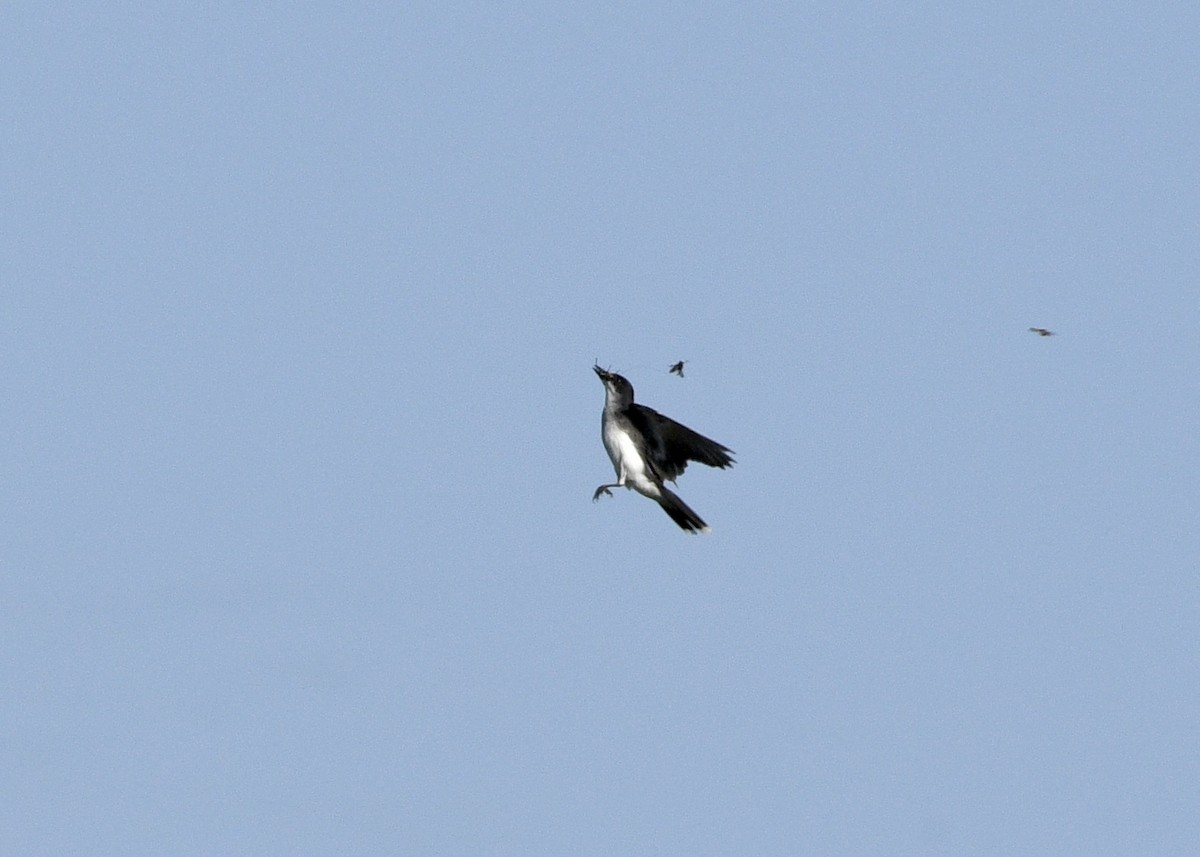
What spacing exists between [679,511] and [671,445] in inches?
66.9

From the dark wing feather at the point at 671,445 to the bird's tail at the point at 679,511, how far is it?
1.48ft

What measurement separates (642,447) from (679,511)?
1.43 metres

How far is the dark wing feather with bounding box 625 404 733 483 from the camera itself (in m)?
33.0

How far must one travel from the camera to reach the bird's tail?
1272 inches

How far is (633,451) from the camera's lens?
32469mm

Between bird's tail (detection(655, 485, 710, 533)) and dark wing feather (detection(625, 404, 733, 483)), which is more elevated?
dark wing feather (detection(625, 404, 733, 483))

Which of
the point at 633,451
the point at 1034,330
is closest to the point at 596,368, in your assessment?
the point at 633,451

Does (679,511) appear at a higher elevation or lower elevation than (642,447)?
lower

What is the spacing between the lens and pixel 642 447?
32.7 m

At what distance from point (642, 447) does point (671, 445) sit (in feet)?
4.11

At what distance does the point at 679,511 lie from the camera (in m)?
32.7

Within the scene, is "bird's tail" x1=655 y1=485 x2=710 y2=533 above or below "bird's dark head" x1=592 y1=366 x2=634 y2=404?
below

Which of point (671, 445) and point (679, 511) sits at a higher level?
point (671, 445)

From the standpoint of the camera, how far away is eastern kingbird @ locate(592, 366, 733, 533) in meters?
32.2
